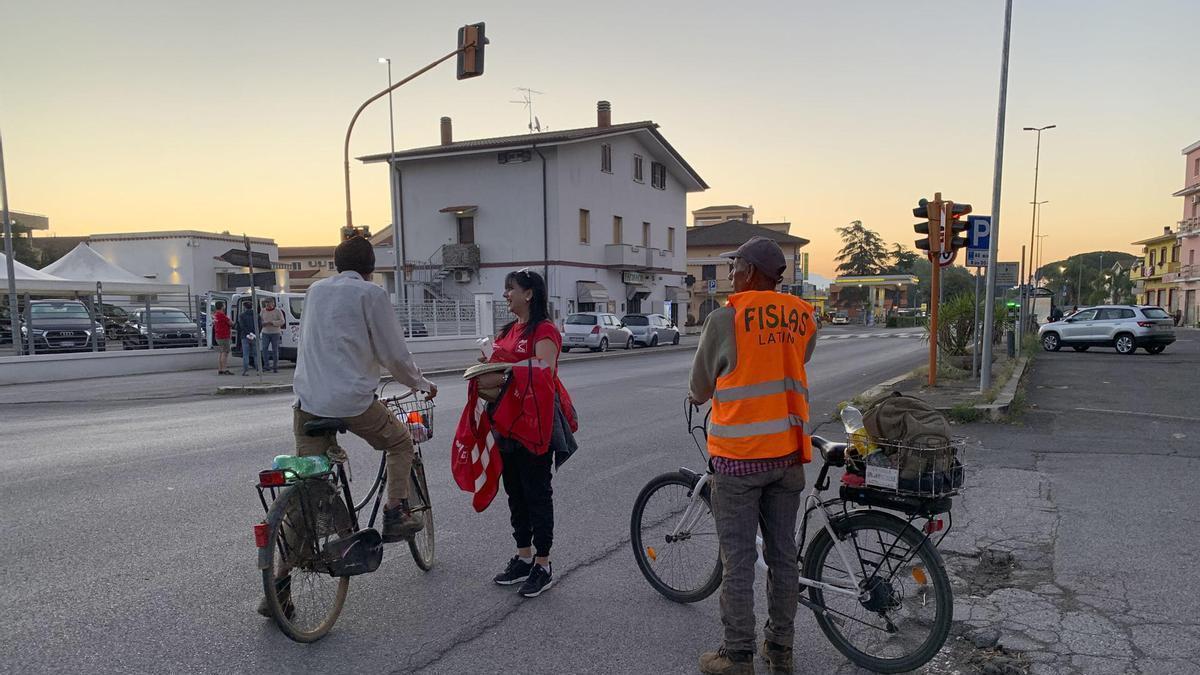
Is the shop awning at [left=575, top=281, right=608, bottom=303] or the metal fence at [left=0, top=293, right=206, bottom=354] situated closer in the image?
the metal fence at [left=0, top=293, right=206, bottom=354]

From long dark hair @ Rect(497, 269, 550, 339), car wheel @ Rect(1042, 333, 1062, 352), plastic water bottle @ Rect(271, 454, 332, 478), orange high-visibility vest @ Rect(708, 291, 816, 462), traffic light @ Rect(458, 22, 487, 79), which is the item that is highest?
traffic light @ Rect(458, 22, 487, 79)

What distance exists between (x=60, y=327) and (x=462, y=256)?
20.0 metres

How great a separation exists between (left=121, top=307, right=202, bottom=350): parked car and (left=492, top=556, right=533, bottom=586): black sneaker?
1911cm

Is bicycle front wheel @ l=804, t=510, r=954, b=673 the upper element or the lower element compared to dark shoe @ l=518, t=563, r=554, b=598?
upper

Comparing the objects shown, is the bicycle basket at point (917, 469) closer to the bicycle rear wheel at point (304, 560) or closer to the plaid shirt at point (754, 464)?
the plaid shirt at point (754, 464)

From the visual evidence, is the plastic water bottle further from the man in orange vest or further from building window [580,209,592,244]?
building window [580,209,592,244]

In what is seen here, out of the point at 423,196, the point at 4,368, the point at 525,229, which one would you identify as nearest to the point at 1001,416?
the point at 4,368

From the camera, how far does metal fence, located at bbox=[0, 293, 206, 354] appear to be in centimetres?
1775

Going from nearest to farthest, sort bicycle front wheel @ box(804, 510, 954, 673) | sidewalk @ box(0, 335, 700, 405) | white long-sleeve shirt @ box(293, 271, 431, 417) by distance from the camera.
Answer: bicycle front wheel @ box(804, 510, 954, 673), white long-sleeve shirt @ box(293, 271, 431, 417), sidewalk @ box(0, 335, 700, 405)

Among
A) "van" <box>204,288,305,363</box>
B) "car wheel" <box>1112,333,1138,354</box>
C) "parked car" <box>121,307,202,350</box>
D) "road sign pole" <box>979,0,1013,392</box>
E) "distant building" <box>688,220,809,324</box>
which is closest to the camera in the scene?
"road sign pole" <box>979,0,1013,392</box>

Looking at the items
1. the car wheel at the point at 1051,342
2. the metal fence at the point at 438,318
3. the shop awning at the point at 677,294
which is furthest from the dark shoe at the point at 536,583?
the shop awning at the point at 677,294

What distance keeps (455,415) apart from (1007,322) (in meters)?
19.2

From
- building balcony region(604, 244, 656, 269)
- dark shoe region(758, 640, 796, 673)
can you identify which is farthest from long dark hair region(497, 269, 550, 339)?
building balcony region(604, 244, 656, 269)

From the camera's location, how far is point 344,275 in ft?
12.0
